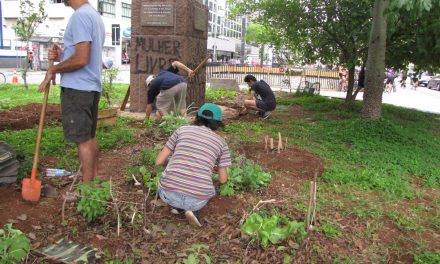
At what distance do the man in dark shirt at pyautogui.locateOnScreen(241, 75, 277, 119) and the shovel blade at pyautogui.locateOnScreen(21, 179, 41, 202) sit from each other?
6148mm

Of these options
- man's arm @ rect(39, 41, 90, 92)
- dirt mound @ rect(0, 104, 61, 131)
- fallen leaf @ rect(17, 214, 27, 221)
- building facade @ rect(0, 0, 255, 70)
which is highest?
building facade @ rect(0, 0, 255, 70)

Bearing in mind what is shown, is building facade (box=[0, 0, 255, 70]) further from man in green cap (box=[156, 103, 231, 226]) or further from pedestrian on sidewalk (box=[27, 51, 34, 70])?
man in green cap (box=[156, 103, 231, 226])

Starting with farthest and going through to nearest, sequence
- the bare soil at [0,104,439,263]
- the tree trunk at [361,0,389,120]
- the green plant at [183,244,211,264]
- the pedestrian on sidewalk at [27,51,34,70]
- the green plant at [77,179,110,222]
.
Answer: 1. the pedestrian on sidewalk at [27,51,34,70]
2. the tree trunk at [361,0,389,120]
3. the green plant at [77,179,110,222]
4. the bare soil at [0,104,439,263]
5. the green plant at [183,244,211,264]

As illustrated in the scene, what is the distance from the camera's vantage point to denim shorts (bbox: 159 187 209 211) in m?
3.42

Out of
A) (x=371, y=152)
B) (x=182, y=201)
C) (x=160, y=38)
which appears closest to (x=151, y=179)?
(x=182, y=201)

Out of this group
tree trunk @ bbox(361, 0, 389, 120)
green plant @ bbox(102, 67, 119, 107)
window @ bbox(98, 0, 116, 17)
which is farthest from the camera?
window @ bbox(98, 0, 116, 17)

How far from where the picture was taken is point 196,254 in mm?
2955

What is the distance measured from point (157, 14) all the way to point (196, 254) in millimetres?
6640

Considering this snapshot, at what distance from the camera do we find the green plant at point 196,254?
284 centimetres

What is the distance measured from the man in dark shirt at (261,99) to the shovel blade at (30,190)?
6.15 metres

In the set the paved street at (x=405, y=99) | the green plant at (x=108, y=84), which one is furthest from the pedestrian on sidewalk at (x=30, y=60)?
the green plant at (x=108, y=84)

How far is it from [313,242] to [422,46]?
7935 millimetres

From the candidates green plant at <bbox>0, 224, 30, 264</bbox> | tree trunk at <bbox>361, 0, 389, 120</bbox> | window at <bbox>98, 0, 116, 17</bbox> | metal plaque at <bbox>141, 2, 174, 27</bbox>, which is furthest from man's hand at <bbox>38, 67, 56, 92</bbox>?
window at <bbox>98, 0, 116, 17</bbox>

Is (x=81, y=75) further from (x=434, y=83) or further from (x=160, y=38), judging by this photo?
(x=434, y=83)
